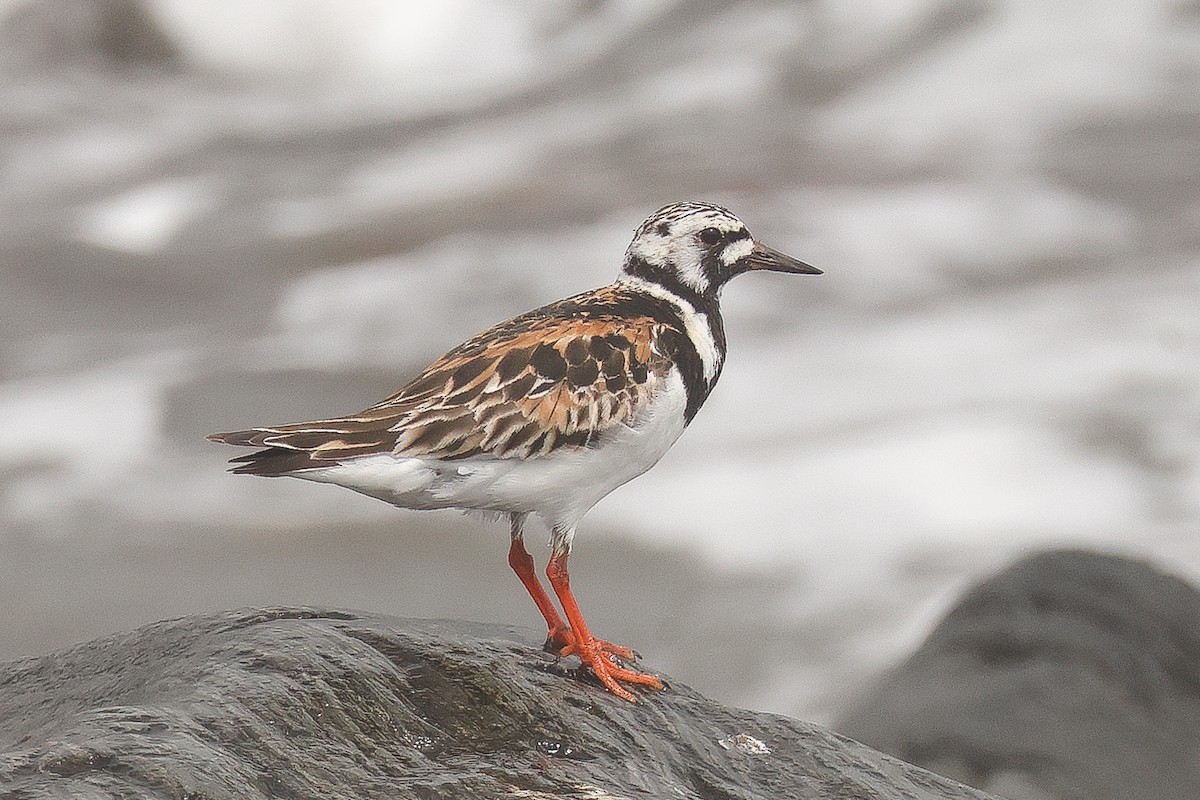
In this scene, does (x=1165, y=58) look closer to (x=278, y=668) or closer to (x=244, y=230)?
(x=244, y=230)

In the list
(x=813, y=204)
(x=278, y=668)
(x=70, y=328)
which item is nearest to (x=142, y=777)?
(x=278, y=668)

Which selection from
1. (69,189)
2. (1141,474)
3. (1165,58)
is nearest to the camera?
(1141,474)

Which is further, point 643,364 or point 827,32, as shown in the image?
point 827,32

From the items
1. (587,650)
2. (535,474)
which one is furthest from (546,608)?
(535,474)

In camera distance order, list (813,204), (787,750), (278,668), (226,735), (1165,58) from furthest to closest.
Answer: (1165,58) → (813,204) → (787,750) → (278,668) → (226,735)

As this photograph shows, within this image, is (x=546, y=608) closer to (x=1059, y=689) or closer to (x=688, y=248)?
(x=688, y=248)

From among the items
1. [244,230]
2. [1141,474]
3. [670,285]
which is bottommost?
[670,285]
